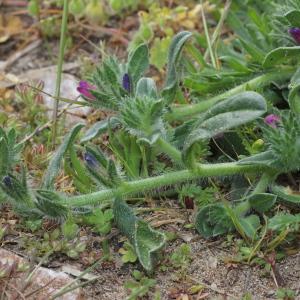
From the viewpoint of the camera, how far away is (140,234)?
2420 millimetres

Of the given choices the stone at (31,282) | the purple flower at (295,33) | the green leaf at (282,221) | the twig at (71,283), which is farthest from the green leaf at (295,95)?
the stone at (31,282)

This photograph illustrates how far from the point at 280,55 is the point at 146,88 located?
58 cm

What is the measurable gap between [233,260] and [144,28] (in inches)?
61.5

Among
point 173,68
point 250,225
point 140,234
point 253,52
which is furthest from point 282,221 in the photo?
point 253,52

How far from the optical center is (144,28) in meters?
3.55

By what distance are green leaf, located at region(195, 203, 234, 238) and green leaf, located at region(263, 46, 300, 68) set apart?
2.18 feet

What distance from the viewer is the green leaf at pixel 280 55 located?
2.67 meters

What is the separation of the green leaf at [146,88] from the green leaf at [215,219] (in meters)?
0.46

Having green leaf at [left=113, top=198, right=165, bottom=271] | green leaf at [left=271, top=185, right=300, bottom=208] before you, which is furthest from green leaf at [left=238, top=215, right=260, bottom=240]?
green leaf at [left=113, top=198, right=165, bottom=271]

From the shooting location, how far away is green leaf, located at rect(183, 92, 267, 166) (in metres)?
2.29

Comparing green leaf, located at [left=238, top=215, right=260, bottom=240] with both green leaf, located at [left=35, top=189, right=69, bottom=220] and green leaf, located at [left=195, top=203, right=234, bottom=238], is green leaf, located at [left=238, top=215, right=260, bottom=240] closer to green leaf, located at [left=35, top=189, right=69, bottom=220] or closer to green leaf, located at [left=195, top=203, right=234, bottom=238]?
green leaf, located at [left=195, top=203, right=234, bottom=238]

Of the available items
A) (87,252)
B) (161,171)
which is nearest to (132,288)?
(87,252)

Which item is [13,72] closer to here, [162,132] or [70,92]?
[70,92]

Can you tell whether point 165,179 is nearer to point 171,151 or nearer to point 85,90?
point 171,151
